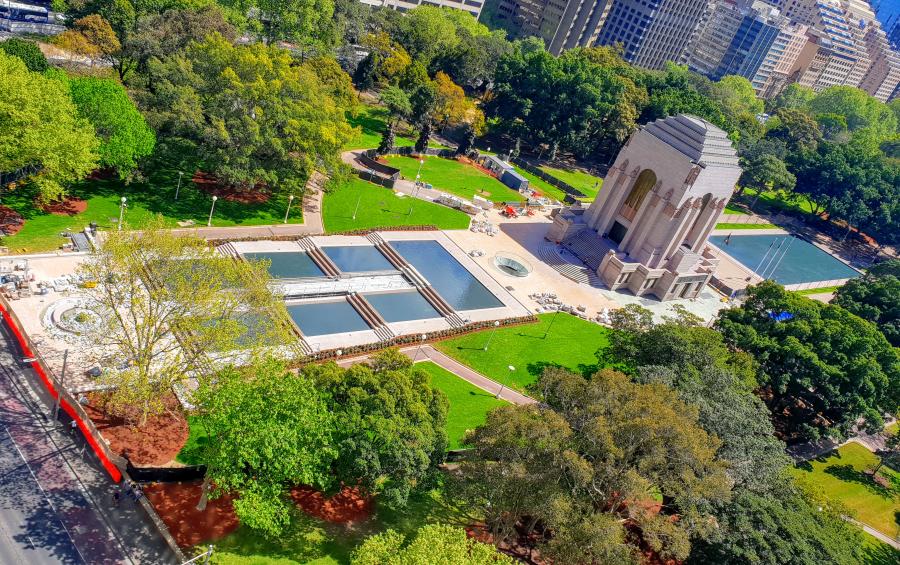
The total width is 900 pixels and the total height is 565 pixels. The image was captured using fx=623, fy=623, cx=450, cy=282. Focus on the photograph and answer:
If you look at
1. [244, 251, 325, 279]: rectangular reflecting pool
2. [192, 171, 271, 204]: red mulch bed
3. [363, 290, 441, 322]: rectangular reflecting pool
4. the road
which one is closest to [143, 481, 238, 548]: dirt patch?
the road

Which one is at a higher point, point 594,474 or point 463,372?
point 594,474

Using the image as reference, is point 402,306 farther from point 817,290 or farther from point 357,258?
point 817,290

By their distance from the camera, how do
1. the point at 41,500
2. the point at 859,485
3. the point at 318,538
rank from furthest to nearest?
the point at 859,485 < the point at 318,538 < the point at 41,500

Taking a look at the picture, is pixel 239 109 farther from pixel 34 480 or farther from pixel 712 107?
pixel 712 107

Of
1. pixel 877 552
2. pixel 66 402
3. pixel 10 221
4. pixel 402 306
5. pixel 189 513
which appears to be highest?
pixel 877 552

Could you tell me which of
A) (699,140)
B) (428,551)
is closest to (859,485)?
(699,140)

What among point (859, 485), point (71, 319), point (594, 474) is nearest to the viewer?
point (594, 474)

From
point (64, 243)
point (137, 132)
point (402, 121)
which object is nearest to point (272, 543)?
point (64, 243)

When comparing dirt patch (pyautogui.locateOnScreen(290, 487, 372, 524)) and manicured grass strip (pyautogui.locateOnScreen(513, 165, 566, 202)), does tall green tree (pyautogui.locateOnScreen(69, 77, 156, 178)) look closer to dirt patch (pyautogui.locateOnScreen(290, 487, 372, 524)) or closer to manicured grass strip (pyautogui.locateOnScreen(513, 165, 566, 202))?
dirt patch (pyautogui.locateOnScreen(290, 487, 372, 524))
